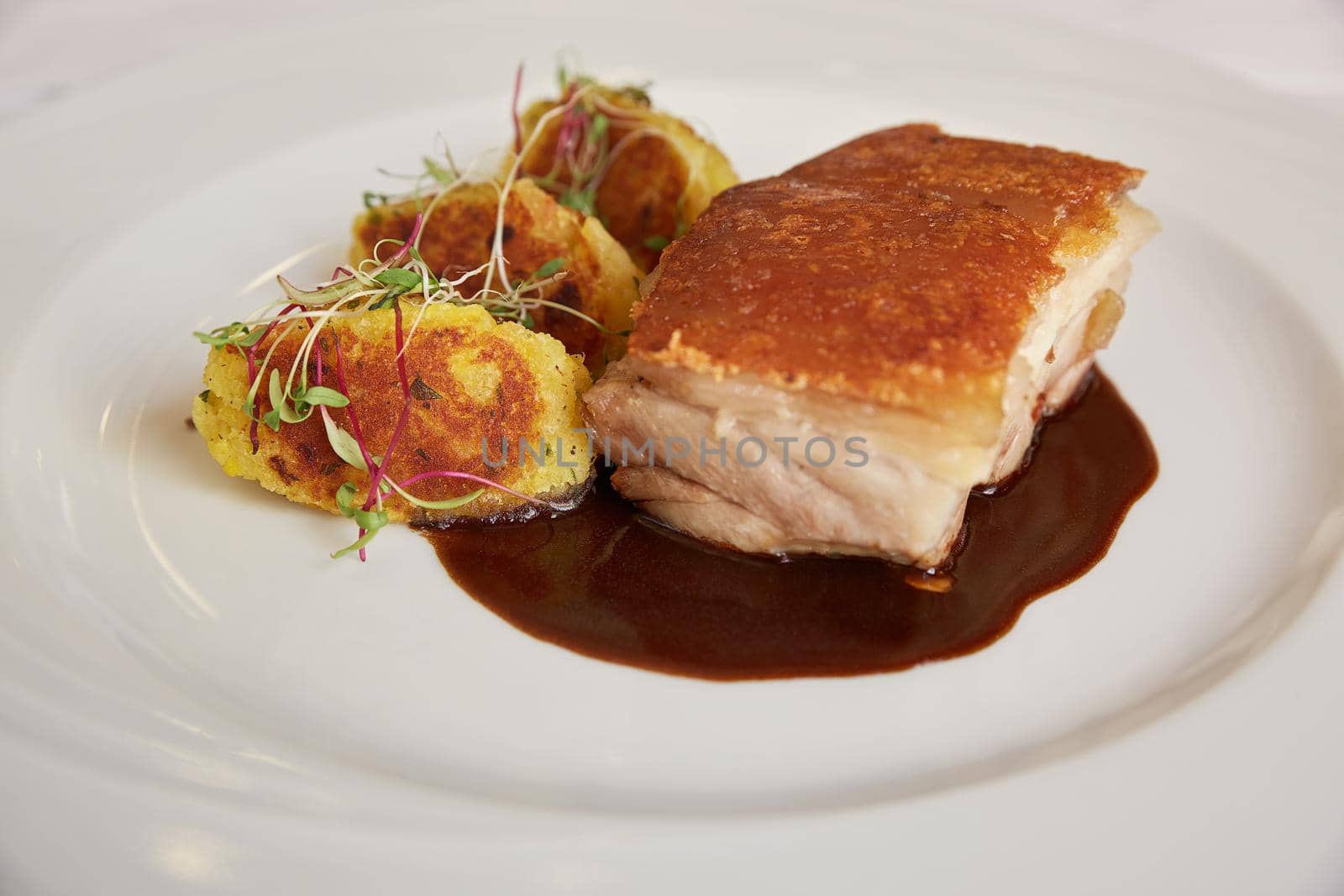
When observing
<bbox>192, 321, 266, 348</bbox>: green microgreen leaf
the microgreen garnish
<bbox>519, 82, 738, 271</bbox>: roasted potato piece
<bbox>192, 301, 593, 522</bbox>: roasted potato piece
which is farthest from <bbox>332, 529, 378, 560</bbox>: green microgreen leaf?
<bbox>519, 82, 738, 271</bbox>: roasted potato piece

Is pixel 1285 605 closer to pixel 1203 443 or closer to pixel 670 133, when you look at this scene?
pixel 1203 443

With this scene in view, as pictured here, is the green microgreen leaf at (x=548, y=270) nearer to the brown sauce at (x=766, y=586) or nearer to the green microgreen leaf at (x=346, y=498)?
the brown sauce at (x=766, y=586)

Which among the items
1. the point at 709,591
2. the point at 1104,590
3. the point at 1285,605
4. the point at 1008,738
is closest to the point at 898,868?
the point at 1008,738

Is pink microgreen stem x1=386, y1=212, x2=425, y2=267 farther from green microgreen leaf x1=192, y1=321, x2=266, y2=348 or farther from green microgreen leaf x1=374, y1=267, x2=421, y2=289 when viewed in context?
green microgreen leaf x1=192, y1=321, x2=266, y2=348

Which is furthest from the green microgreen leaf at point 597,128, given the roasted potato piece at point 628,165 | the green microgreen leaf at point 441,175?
the green microgreen leaf at point 441,175

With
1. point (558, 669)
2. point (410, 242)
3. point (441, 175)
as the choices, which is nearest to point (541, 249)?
point (410, 242)
